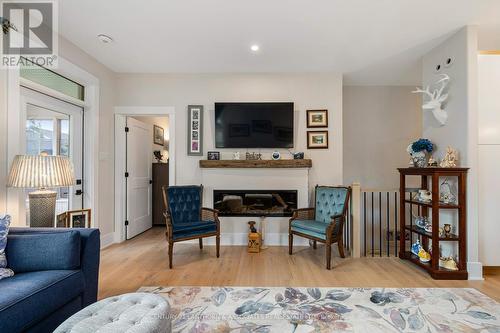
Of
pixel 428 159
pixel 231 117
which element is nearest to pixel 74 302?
pixel 231 117

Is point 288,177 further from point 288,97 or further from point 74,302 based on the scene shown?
point 74,302

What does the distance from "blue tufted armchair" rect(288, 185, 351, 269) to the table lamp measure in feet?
8.65

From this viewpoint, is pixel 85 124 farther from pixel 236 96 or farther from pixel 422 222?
pixel 422 222

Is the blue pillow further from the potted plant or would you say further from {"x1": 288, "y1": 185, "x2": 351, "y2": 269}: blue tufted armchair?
the potted plant

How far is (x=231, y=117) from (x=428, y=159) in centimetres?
279

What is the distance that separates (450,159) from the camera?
2.58 metres

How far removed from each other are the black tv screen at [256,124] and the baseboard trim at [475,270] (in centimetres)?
253

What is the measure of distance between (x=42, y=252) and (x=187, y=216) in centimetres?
182

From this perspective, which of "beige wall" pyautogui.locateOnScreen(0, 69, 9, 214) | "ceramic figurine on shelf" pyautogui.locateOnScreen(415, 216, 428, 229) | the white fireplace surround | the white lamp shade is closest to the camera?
the white lamp shade

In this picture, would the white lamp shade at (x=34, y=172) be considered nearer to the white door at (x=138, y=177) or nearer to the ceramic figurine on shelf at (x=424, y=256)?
the white door at (x=138, y=177)

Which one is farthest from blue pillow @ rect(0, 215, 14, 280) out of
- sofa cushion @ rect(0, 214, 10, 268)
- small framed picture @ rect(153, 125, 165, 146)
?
small framed picture @ rect(153, 125, 165, 146)

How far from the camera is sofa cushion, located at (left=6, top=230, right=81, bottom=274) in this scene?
1.58 m

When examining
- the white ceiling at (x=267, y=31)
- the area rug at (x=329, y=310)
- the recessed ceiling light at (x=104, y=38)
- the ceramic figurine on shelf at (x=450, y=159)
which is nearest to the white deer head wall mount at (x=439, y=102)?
the ceramic figurine on shelf at (x=450, y=159)

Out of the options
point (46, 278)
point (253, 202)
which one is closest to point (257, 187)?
point (253, 202)
